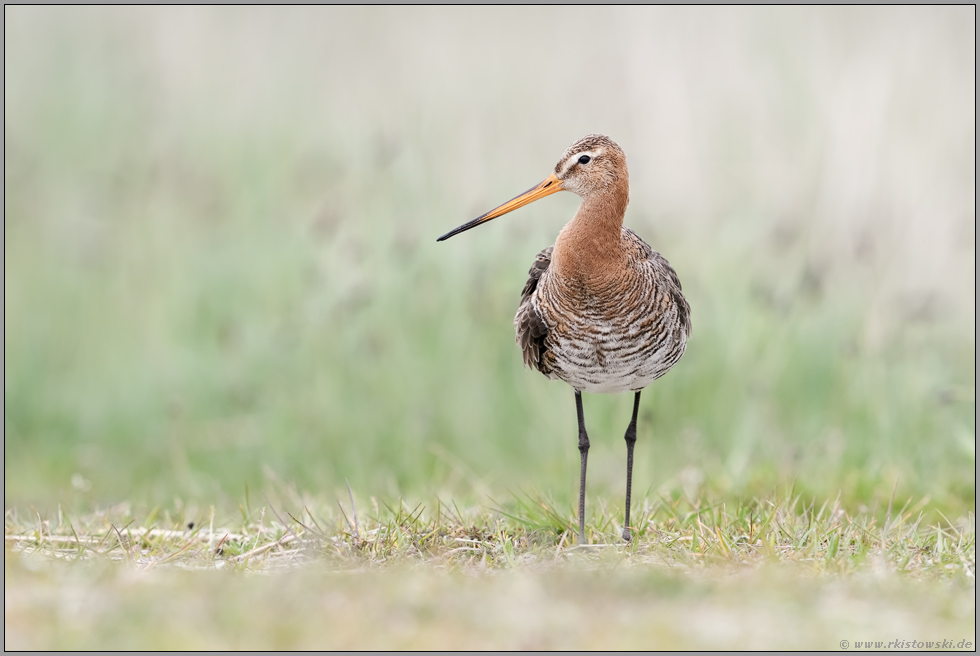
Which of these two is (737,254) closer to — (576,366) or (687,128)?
(687,128)

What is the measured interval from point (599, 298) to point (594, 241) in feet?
0.97

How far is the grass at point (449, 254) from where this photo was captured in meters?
7.87

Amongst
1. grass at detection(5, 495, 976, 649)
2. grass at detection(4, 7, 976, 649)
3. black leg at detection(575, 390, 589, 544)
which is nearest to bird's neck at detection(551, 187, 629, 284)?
black leg at detection(575, 390, 589, 544)

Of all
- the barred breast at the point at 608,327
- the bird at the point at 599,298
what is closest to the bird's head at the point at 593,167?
the bird at the point at 599,298

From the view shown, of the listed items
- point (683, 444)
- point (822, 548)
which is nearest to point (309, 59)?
point (683, 444)

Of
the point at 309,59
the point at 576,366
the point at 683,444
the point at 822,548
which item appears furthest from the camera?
the point at 309,59

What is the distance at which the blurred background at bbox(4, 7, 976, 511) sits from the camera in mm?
8039

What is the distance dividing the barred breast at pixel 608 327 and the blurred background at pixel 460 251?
6.96 feet

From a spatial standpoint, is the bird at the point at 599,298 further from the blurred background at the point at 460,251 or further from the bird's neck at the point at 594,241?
the blurred background at the point at 460,251

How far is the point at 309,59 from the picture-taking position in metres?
10.3

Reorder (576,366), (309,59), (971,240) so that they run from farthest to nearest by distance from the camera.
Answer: (309,59) → (971,240) → (576,366)

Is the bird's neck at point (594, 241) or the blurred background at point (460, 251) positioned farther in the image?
the blurred background at point (460, 251)

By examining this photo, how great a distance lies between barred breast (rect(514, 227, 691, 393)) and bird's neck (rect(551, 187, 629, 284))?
0.13 ft

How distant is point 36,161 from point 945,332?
8.75 m
